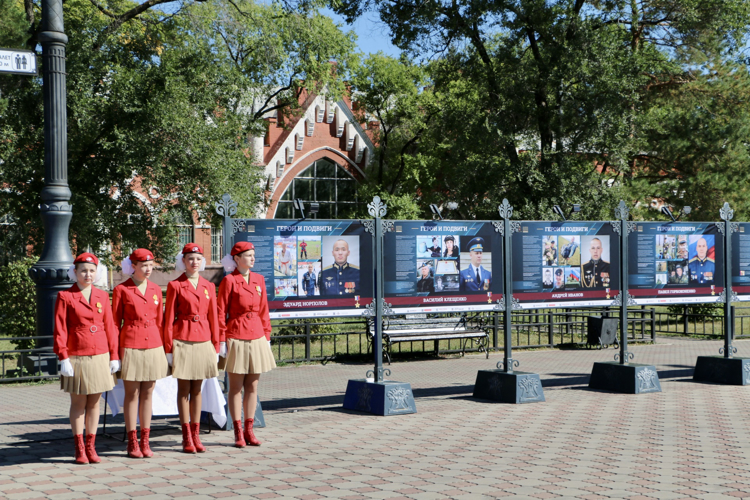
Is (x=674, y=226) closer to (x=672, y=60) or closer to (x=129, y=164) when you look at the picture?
(x=129, y=164)

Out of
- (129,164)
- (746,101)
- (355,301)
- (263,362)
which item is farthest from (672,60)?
(263,362)

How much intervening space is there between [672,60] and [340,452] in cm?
2033

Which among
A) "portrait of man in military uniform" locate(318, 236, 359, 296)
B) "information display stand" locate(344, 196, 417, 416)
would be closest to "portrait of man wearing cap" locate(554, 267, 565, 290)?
"information display stand" locate(344, 196, 417, 416)

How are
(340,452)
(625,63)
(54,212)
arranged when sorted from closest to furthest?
1. (340,452)
2. (54,212)
3. (625,63)

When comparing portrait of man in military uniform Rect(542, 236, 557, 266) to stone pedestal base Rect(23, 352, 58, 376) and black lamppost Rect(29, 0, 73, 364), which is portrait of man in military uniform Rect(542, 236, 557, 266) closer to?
black lamppost Rect(29, 0, 73, 364)

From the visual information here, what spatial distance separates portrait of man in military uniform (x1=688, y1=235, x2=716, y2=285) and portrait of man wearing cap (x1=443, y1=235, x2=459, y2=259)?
3.85 m

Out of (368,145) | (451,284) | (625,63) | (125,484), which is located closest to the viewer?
(125,484)

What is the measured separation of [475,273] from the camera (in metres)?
10.4

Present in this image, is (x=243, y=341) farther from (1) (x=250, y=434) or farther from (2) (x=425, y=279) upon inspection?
(2) (x=425, y=279)

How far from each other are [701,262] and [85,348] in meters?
8.79

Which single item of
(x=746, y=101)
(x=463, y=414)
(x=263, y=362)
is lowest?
(x=463, y=414)

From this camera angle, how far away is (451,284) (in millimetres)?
10188

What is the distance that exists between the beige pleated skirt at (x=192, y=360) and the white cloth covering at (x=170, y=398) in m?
0.60

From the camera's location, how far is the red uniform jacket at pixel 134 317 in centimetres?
698
